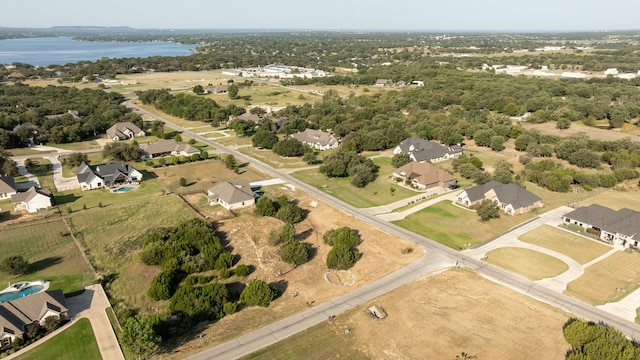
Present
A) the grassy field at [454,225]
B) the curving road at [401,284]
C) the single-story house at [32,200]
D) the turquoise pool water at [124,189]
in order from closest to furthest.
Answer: the curving road at [401,284]
the grassy field at [454,225]
the single-story house at [32,200]
the turquoise pool water at [124,189]

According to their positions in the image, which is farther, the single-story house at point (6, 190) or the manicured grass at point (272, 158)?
the manicured grass at point (272, 158)

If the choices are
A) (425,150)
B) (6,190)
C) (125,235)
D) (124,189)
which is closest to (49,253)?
(125,235)

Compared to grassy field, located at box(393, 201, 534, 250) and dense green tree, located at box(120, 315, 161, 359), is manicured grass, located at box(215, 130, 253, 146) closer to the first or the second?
grassy field, located at box(393, 201, 534, 250)

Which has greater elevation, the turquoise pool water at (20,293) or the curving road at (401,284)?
the curving road at (401,284)

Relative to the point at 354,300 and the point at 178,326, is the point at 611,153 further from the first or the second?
the point at 178,326

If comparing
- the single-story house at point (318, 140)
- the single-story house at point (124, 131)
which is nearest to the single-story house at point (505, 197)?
the single-story house at point (318, 140)


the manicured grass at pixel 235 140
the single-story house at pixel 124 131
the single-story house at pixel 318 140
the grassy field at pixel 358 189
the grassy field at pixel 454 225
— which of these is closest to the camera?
the grassy field at pixel 454 225

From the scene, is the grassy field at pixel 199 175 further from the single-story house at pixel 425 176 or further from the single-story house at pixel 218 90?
the single-story house at pixel 218 90
